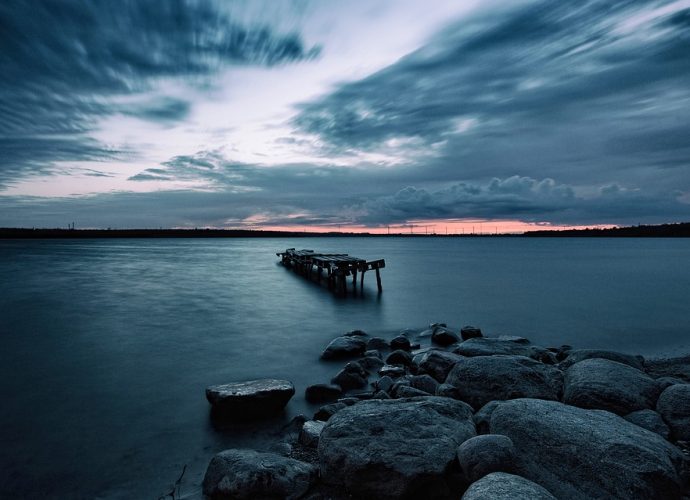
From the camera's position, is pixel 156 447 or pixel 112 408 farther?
pixel 112 408

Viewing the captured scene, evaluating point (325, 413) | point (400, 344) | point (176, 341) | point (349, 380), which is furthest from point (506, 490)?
point (176, 341)

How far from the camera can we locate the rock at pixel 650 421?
185 inches

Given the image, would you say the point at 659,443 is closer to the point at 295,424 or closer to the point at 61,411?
the point at 295,424

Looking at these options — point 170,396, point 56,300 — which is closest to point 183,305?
point 56,300

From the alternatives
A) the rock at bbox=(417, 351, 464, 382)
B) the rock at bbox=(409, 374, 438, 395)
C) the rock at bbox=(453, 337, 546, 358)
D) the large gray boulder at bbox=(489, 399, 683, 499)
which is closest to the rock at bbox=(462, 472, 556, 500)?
the large gray boulder at bbox=(489, 399, 683, 499)

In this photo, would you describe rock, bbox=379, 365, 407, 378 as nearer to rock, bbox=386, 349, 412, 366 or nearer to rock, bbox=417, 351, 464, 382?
rock, bbox=417, 351, 464, 382

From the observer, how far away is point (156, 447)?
18.2ft

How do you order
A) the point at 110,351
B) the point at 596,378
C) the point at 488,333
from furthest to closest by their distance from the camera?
the point at 488,333
the point at 110,351
the point at 596,378

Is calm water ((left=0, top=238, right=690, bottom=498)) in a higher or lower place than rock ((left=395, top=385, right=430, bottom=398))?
lower

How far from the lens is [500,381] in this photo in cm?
583

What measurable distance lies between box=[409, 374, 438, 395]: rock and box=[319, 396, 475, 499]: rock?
196 centimetres

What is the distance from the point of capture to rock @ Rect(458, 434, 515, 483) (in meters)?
3.70

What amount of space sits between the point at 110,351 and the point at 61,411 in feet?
13.1

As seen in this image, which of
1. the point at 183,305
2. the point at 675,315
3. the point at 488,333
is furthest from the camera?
the point at 183,305
